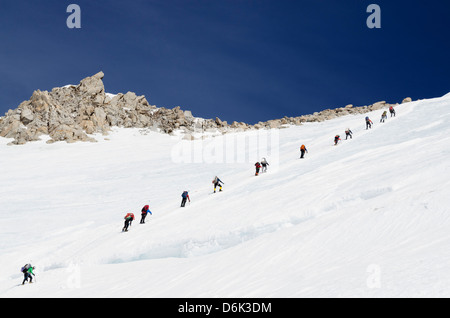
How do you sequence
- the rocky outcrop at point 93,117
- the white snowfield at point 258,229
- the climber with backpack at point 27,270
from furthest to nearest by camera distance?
the rocky outcrop at point 93,117
the climber with backpack at point 27,270
the white snowfield at point 258,229

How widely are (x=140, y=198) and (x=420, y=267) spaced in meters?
22.8

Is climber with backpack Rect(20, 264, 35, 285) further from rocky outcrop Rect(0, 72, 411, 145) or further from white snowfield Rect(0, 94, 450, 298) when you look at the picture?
rocky outcrop Rect(0, 72, 411, 145)

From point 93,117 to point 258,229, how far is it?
189 ft

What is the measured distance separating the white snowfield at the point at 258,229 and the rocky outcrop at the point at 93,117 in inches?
1058

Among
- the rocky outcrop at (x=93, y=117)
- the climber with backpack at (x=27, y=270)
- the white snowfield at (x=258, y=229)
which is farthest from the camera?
the rocky outcrop at (x=93, y=117)

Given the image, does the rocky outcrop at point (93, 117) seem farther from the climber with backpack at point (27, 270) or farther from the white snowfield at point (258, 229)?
the climber with backpack at point (27, 270)

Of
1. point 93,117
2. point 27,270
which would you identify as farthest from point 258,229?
point 93,117

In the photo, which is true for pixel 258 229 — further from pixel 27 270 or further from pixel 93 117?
pixel 93 117

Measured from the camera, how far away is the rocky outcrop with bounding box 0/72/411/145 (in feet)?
Answer: 190

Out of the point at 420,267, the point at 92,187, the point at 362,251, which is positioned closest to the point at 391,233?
the point at 362,251

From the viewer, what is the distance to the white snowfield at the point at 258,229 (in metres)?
8.87

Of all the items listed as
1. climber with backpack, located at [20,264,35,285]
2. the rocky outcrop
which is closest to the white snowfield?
climber with backpack, located at [20,264,35,285]

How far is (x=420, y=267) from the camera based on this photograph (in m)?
7.60

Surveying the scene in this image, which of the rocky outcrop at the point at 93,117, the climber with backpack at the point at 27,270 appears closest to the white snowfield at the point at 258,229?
the climber with backpack at the point at 27,270
